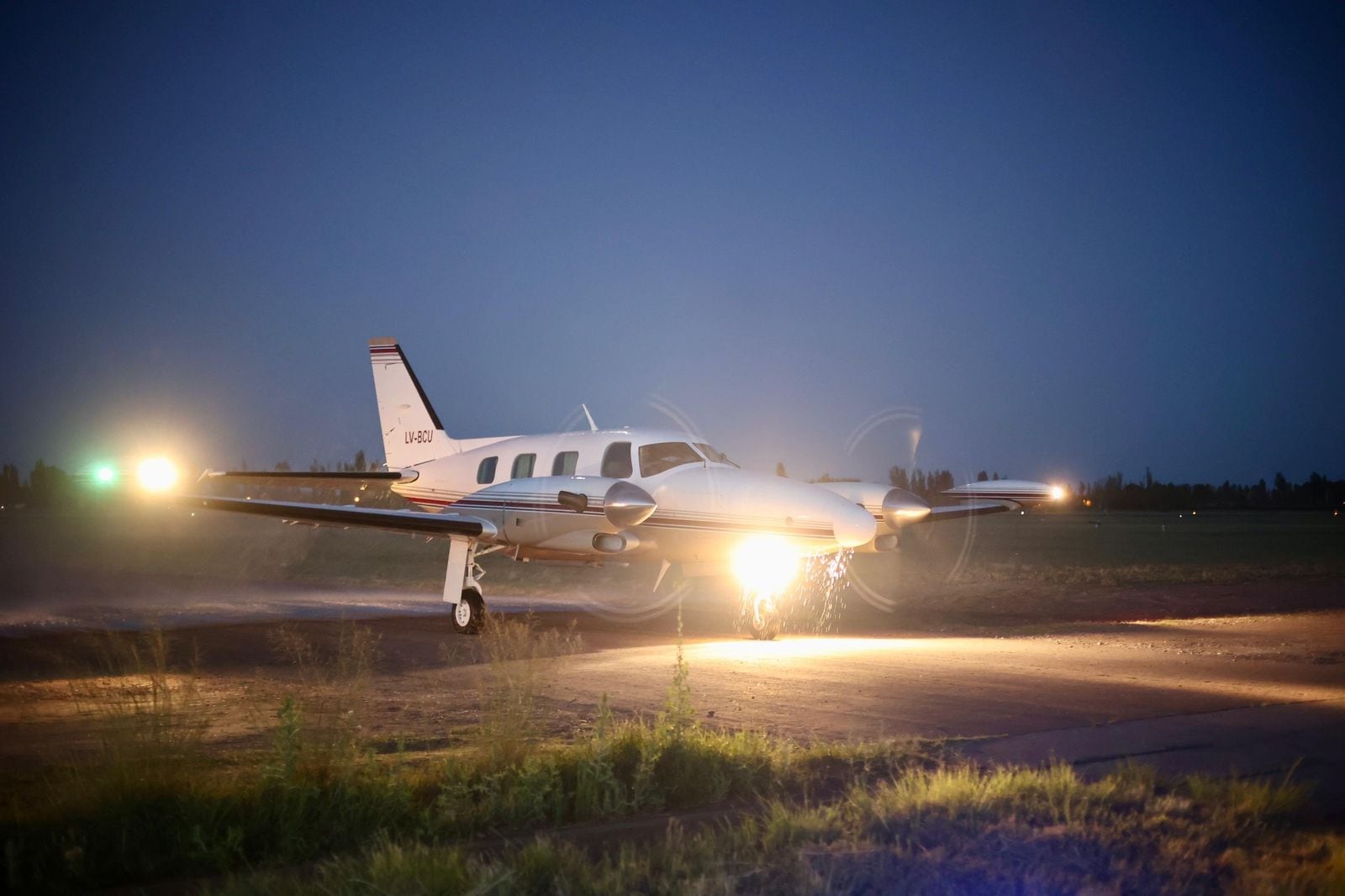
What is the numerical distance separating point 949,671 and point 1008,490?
4954 millimetres

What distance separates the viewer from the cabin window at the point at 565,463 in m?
17.8

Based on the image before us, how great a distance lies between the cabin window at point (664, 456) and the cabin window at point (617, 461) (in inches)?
10.4

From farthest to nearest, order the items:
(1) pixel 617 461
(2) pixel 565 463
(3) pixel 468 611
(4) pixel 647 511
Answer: (3) pixel 468 611
(2) pixel 565 463
(1) pixel 617 461
(4) pixel 647 511

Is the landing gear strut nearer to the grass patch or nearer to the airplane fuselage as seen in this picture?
the airplane fuselage

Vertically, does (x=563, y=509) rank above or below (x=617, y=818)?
above

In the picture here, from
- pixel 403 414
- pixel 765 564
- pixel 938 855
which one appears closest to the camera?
pixel 938 855

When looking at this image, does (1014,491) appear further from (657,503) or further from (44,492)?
(44,492)

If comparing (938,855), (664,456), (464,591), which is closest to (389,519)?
(464,591)

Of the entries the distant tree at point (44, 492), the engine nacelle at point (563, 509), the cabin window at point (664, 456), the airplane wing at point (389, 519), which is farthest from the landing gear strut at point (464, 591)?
the distant tree at point (44, 492)

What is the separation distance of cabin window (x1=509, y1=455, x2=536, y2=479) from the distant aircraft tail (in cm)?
362

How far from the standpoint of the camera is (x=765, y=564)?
1602cm

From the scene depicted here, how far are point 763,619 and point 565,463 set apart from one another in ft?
14.9

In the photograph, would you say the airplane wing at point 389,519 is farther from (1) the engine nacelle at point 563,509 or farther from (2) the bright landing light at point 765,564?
(2) the bright landing light at point 765,564

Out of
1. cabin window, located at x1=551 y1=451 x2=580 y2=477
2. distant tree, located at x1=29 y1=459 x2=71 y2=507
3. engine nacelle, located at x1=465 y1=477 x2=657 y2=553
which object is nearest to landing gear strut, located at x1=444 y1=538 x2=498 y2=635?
→ engine nacelle, located at x1=465 y1=477 x2=657 y2=553
